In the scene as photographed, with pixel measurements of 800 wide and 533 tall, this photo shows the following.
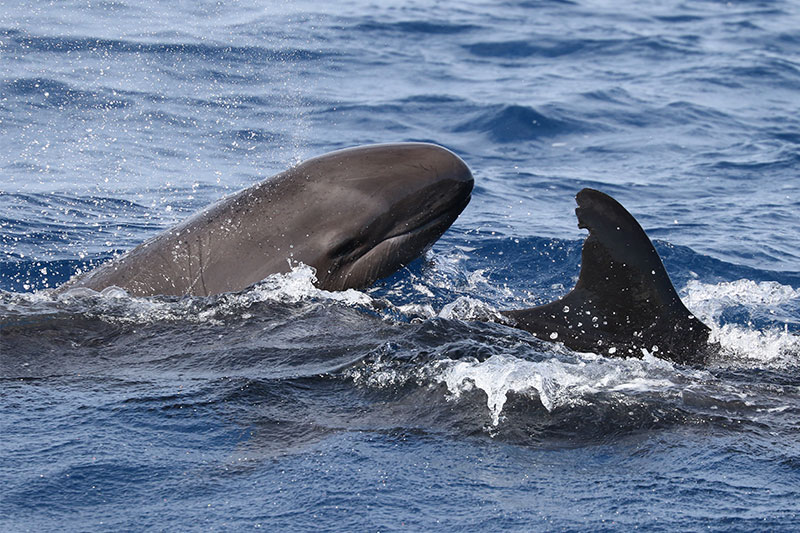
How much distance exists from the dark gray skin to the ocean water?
0.38 meters

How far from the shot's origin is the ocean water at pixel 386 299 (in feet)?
18.4

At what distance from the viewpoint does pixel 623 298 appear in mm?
7344

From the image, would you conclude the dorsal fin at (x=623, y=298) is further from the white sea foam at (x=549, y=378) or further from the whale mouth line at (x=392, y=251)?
the whale mouth line at (x=392, y=251)

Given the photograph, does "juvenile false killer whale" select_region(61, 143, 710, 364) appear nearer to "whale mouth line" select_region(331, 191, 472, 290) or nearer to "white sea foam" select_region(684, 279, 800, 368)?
"whale mouth line" select_region(331, 191, 472, 290)

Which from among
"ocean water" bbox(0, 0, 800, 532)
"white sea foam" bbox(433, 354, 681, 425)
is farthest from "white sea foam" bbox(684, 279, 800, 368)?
"white sea foam" bbox(433, 354, 681, 425)

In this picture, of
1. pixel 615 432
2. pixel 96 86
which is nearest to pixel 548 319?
pixel 615 432

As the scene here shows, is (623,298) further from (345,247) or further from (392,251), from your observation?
(345,247)

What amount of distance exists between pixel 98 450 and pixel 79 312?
6.38ft

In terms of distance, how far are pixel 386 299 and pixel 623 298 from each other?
2.03 m

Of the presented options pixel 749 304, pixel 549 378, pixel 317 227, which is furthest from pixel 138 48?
pixel 549 378

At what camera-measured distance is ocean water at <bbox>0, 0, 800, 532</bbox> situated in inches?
221

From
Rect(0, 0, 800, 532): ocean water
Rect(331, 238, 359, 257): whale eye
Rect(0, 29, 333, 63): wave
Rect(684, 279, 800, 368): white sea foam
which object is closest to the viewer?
Rect(0, 0, 800, 532): ocean water

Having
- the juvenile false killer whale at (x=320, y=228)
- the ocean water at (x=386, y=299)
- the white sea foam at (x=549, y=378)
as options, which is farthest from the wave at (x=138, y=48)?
the white sea foam at (x=549, y=378)

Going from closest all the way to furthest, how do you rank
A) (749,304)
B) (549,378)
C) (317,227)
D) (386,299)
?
(549,378) < (317,227) < (386,299) < (749,304)
